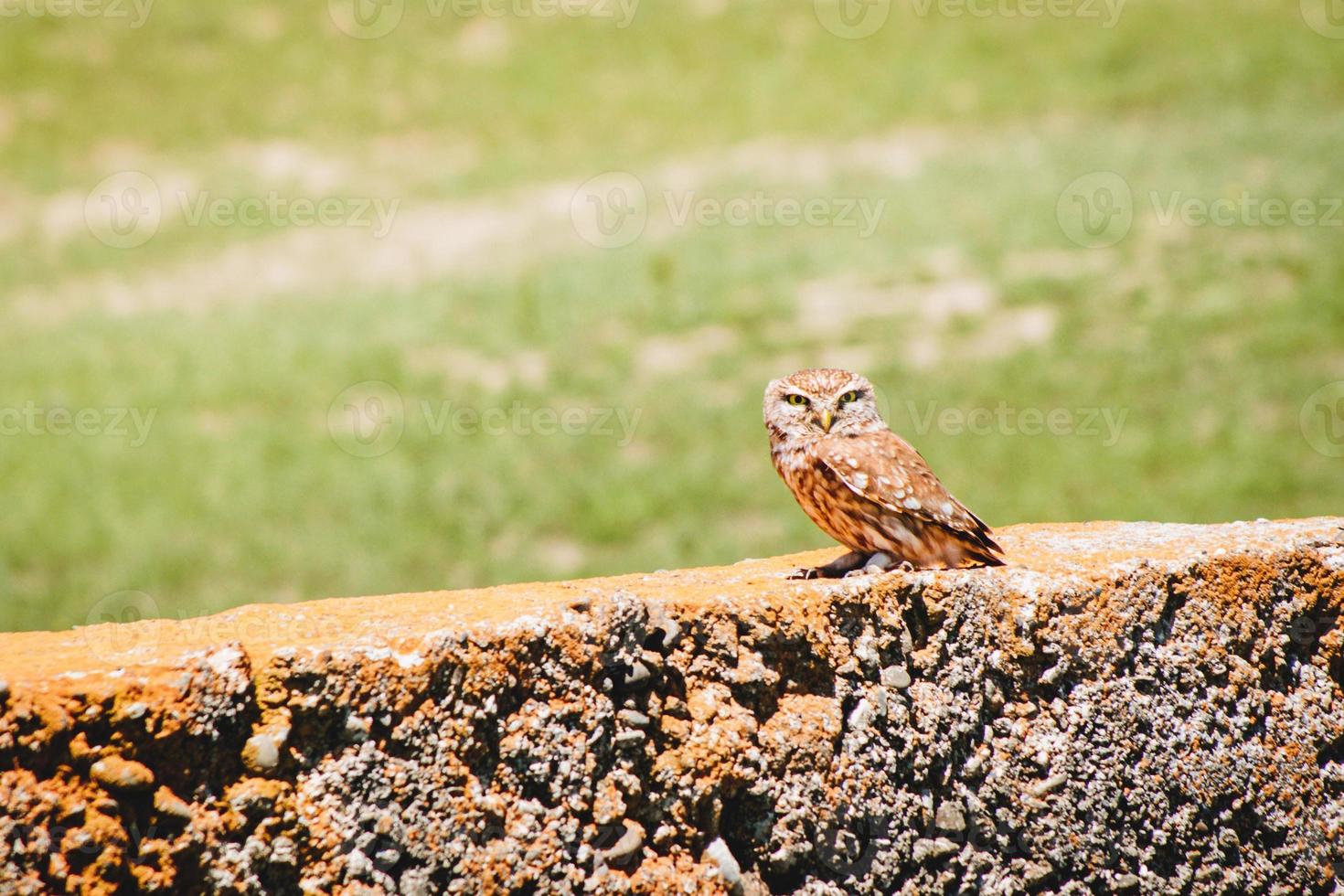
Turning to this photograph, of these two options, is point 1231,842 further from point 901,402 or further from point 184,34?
point 184,34

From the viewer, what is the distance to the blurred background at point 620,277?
34.4ft

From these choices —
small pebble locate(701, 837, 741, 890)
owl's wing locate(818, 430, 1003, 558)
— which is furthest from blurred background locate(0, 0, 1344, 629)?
small pebble locate(701, 837, 741, 890)

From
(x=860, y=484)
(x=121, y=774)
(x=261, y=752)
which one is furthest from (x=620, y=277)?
(x=121, y=774)

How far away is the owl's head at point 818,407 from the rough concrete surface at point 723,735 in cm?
109

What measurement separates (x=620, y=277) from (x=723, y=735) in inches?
458

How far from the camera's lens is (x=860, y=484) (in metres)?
4.40

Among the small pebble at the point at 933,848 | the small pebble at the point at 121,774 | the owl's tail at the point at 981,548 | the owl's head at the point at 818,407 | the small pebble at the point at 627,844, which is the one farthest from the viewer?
the owl's head at the point at 818,407

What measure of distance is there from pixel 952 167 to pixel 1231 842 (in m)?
14.5

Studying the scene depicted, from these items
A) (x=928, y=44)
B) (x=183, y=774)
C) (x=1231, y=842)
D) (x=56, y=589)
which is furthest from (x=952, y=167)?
(x=183, y=774)

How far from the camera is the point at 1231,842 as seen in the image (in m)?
3.53

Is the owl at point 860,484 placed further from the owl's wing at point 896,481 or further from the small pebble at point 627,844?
the small pebble at point 627,844

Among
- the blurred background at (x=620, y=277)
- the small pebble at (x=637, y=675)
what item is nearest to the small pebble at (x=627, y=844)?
the small pebble at (x=637, y=675)

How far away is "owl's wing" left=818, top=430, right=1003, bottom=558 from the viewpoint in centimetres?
414

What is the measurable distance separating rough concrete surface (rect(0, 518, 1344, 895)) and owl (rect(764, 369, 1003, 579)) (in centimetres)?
36
